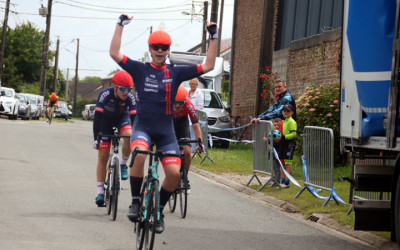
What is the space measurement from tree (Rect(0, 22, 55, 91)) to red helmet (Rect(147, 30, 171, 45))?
228 feet

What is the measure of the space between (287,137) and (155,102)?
20.2 ft

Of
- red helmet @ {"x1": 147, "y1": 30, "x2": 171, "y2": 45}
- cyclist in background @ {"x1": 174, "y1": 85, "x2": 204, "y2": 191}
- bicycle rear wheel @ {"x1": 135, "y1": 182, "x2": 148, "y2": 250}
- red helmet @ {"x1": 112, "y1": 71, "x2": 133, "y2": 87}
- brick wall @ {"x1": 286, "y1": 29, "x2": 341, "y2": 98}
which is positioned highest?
brick wall @ {"x1": 286, "y1": 29, "x2": 341, "y2": 98}

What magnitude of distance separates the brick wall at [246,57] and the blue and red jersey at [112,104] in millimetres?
18359

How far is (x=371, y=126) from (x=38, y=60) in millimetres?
73266

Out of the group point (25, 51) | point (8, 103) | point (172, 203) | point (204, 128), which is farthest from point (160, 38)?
point (25, 51)

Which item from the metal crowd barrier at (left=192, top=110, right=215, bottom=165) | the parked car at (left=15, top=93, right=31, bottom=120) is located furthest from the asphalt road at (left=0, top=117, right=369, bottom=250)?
the parked car at (left=15, top=93, right=31, bottom=120)

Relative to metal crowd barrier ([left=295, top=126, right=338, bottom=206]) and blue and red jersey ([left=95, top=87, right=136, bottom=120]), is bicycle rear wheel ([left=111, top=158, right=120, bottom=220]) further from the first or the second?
metal crowd barrier ([left=295, top=126, right=338, bottom=206])

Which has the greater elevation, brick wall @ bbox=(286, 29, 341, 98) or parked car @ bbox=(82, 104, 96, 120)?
brick wall @ bbox=(286, 29, 341, 98)

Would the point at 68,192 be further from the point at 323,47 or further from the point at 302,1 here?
the point at 302,1

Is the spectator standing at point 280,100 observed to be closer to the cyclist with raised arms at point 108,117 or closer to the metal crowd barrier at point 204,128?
the cyclist with raised arms at point 108,117

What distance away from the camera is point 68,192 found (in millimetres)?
11750

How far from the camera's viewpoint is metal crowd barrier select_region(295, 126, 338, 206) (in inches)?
446

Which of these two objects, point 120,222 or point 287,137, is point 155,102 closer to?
point 120,222

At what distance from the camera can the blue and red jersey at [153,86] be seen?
7.48m
